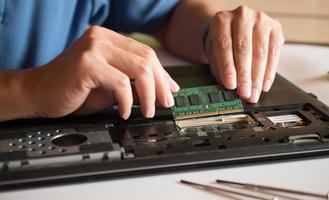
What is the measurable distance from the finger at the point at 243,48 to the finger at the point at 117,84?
0.17 meters

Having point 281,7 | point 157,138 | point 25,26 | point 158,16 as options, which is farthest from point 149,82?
point 281,7

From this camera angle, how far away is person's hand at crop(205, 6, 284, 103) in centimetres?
70

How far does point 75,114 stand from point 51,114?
3 cm

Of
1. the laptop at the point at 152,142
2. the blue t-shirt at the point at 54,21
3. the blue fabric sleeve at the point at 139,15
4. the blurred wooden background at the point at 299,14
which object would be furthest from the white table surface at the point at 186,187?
the blurred wooden background at the point at 299,14

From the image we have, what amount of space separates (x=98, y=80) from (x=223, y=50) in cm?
23

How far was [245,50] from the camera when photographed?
0.74 meters

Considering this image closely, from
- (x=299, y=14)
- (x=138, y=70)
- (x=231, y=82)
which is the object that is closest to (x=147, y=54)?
(x=138, y=70)

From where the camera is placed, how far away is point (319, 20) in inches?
61.0

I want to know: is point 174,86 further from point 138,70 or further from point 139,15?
point 139,15

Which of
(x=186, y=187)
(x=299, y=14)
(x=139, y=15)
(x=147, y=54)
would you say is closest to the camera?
(x=186, y=187)

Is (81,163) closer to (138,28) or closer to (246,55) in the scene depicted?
(246,55)

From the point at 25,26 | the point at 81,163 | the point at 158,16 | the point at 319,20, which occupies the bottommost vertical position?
the point at 81,163

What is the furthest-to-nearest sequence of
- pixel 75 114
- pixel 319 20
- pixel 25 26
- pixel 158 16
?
pixel 319 20 < pixel 158 16 < pixel 25 26 < pixel 75 114

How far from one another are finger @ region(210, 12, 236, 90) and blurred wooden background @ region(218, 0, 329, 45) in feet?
2.48
